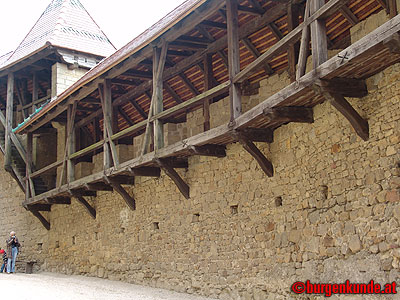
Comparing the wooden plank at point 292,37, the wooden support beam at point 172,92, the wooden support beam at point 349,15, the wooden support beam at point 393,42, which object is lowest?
the wooden support beam at point 393,42

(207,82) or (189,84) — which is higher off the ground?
(189,84)

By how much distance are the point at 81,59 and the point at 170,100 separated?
5310 millimetres

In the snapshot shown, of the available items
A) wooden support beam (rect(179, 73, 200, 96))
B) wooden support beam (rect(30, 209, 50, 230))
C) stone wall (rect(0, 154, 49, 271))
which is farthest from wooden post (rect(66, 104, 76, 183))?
stone wall (rect(0, 154, 49, 271))

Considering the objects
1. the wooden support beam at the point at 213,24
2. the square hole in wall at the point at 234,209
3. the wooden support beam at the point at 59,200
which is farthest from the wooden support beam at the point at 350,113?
the wooden support beam at the point at 59,200

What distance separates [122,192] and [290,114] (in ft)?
17.6

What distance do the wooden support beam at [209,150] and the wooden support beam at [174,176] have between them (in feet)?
3.05

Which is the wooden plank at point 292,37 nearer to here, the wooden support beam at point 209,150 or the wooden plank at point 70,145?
the wooden support beam at point 209,150

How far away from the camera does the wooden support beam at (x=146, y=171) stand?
35.2 ft

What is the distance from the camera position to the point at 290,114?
7551 mm

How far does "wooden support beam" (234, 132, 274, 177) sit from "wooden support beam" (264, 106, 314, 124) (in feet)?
2.44

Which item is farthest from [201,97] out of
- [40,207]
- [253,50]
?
[40,207]

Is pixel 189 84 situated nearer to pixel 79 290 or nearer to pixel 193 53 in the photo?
pixel 193 53

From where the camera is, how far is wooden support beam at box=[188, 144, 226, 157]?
914cm

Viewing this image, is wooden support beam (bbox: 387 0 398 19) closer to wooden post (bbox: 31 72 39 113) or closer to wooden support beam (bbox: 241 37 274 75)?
wooden support beam (bbox: 241 37 274 75)
